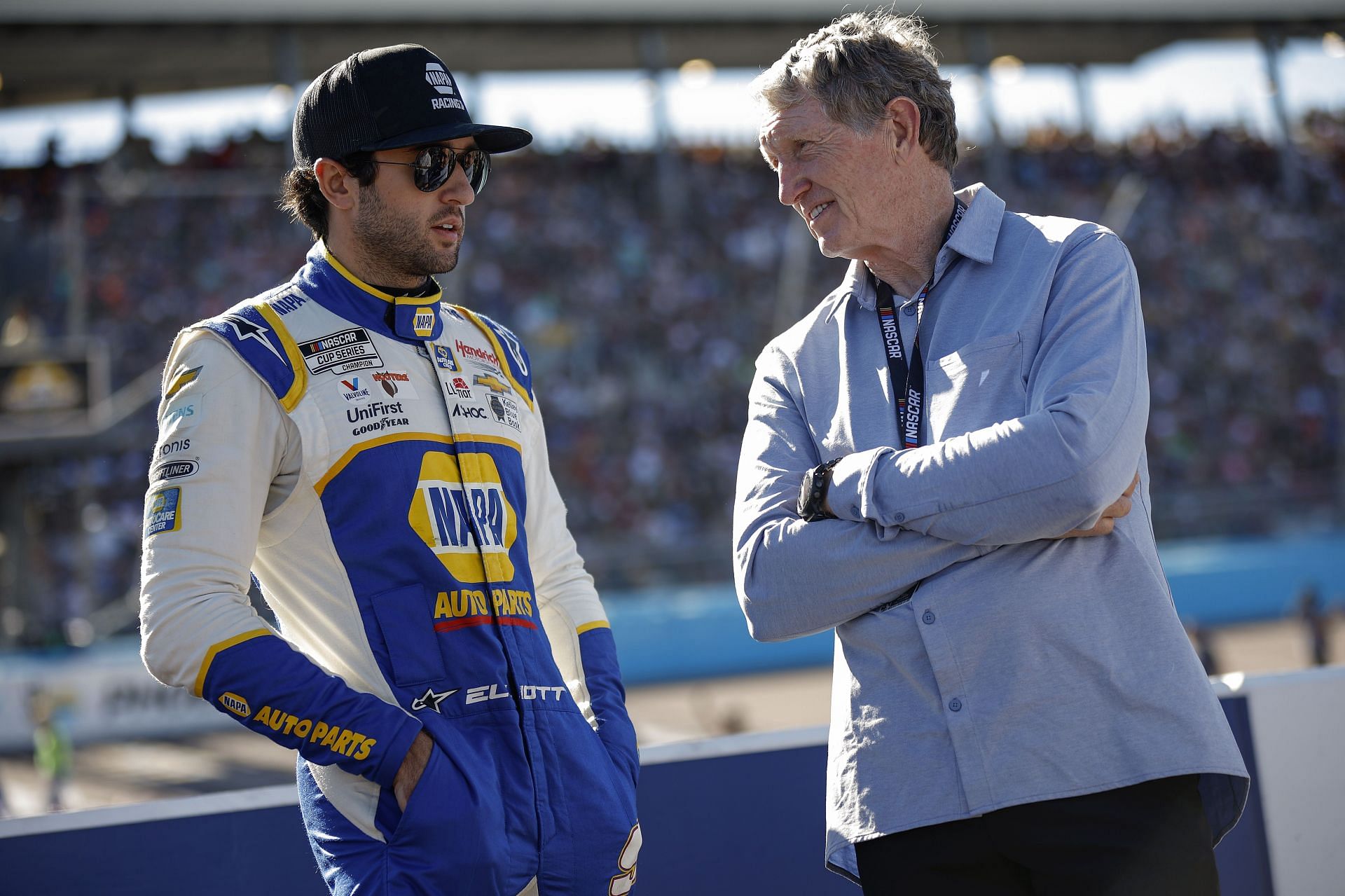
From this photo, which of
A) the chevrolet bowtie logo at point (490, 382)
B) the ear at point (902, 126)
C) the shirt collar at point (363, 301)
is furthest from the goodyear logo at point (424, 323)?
the ear at point (902, 126)

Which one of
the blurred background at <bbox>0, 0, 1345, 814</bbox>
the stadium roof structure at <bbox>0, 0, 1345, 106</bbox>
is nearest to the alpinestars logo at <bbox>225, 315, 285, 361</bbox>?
the blurred background at <bbox>0, 0, 1345, 814</bbox>

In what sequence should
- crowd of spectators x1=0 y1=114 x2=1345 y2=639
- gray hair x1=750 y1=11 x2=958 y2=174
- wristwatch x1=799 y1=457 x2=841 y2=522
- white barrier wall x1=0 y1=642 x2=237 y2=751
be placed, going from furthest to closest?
1. crowd of spectators x1=0 y1=114 x2=1345 y2=639
2. white barrier wall x1=0 y1=642 x2=237 y2=751
3. gray hair x1=750 y1=11 x2=958 y2=174
4. wristwatch x1=799 y1=457 x2=841 y2=522

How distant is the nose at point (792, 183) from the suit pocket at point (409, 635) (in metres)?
0.89

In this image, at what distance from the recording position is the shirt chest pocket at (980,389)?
1.85m

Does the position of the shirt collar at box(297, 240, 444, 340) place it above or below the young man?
above

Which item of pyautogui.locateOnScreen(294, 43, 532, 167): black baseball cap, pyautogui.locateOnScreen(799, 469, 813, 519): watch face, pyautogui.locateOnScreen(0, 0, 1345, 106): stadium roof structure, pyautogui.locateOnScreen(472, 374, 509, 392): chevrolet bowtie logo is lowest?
pyautogui.locateOnScreen(799, 469, 813, 519): watch face

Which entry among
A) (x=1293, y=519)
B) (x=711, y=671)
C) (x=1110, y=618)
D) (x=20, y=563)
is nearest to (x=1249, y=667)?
(x=1293, y=519)

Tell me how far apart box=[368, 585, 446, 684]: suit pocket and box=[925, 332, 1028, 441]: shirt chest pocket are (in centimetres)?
81

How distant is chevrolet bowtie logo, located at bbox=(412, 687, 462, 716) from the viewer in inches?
69.5

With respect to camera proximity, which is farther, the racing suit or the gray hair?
the gray hair

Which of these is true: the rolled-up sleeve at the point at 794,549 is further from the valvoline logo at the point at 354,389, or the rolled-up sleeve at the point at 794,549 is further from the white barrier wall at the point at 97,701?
the white barrier wall at the point at 97,701

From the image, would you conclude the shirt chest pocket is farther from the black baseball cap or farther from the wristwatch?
the black baseball cap

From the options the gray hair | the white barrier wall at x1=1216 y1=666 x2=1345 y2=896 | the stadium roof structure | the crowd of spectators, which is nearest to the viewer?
the gray hair

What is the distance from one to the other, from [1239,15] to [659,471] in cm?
1519
